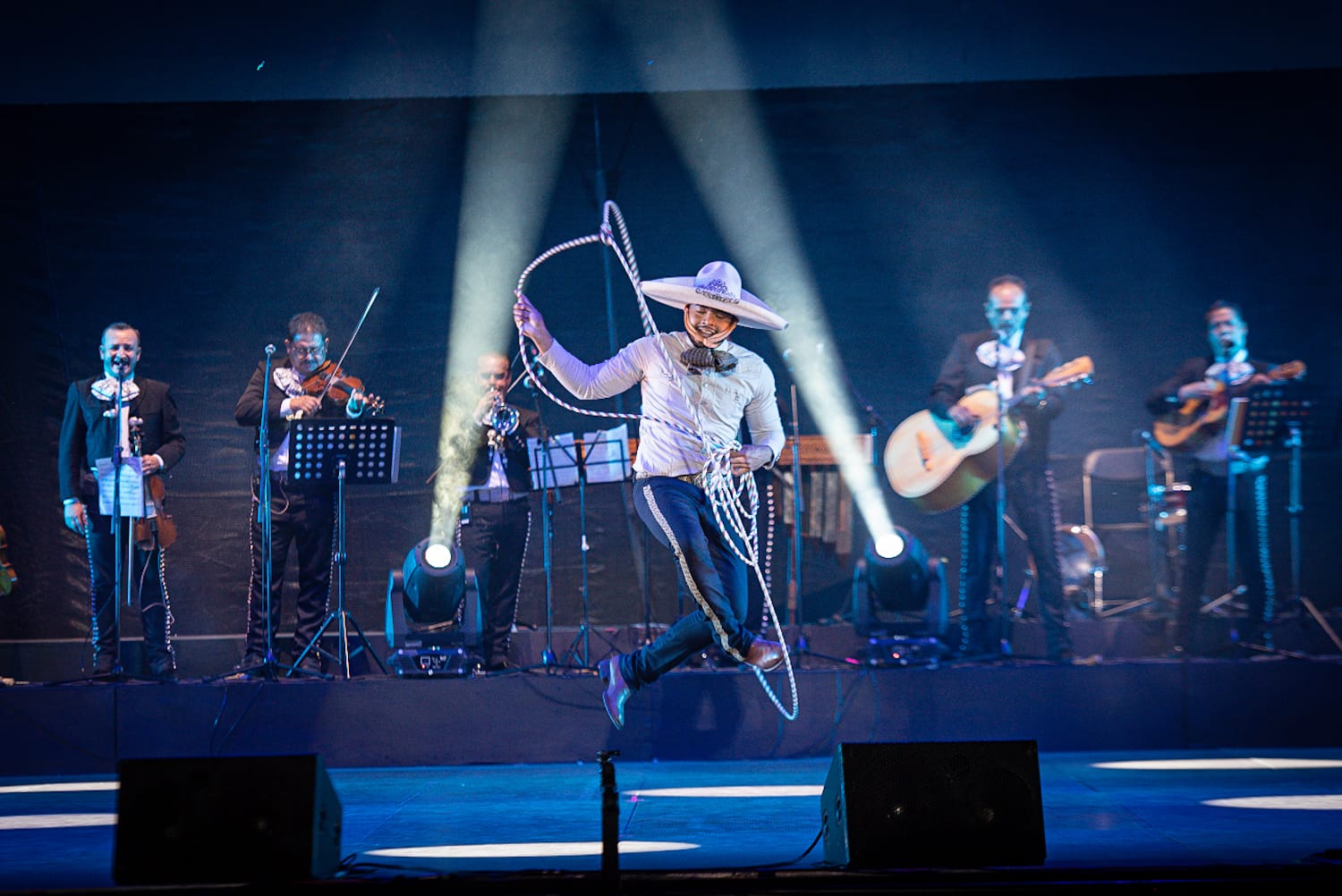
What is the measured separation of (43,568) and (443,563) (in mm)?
3261

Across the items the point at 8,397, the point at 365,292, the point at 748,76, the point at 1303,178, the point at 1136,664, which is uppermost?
the point at 748,76

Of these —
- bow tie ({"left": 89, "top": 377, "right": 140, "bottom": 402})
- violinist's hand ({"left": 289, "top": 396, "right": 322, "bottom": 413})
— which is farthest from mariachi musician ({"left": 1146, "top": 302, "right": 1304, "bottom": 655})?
bow tie ({"left": 89, "top": 377, "right": 140, "bottom": 402})

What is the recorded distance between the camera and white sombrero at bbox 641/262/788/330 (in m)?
5.30

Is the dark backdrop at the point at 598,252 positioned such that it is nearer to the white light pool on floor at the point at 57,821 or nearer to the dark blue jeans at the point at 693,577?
the dark blue jeans at the point at 693,577

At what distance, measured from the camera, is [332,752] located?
6.67 meters

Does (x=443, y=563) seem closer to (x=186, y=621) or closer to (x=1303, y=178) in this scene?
(x=186, y=621)

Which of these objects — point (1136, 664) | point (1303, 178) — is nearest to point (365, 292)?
point (1136, 664)

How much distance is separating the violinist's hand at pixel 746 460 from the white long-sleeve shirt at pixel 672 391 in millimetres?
97

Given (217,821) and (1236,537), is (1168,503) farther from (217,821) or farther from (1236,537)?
(217,821)

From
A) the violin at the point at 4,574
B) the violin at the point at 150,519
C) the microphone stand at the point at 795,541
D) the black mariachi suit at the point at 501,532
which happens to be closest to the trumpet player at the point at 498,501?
the black mariachi suit at the point at 501,532

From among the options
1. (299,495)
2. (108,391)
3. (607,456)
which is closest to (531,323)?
(607,456)

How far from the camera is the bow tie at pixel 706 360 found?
17.5 ft

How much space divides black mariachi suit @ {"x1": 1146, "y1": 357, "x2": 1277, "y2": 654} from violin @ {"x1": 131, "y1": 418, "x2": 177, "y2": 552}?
6274mm

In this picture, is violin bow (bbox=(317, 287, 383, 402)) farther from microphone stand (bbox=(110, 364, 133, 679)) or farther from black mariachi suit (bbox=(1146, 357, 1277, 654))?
black mariachi suit (bbox=(1146, 357, 1277, 654))
